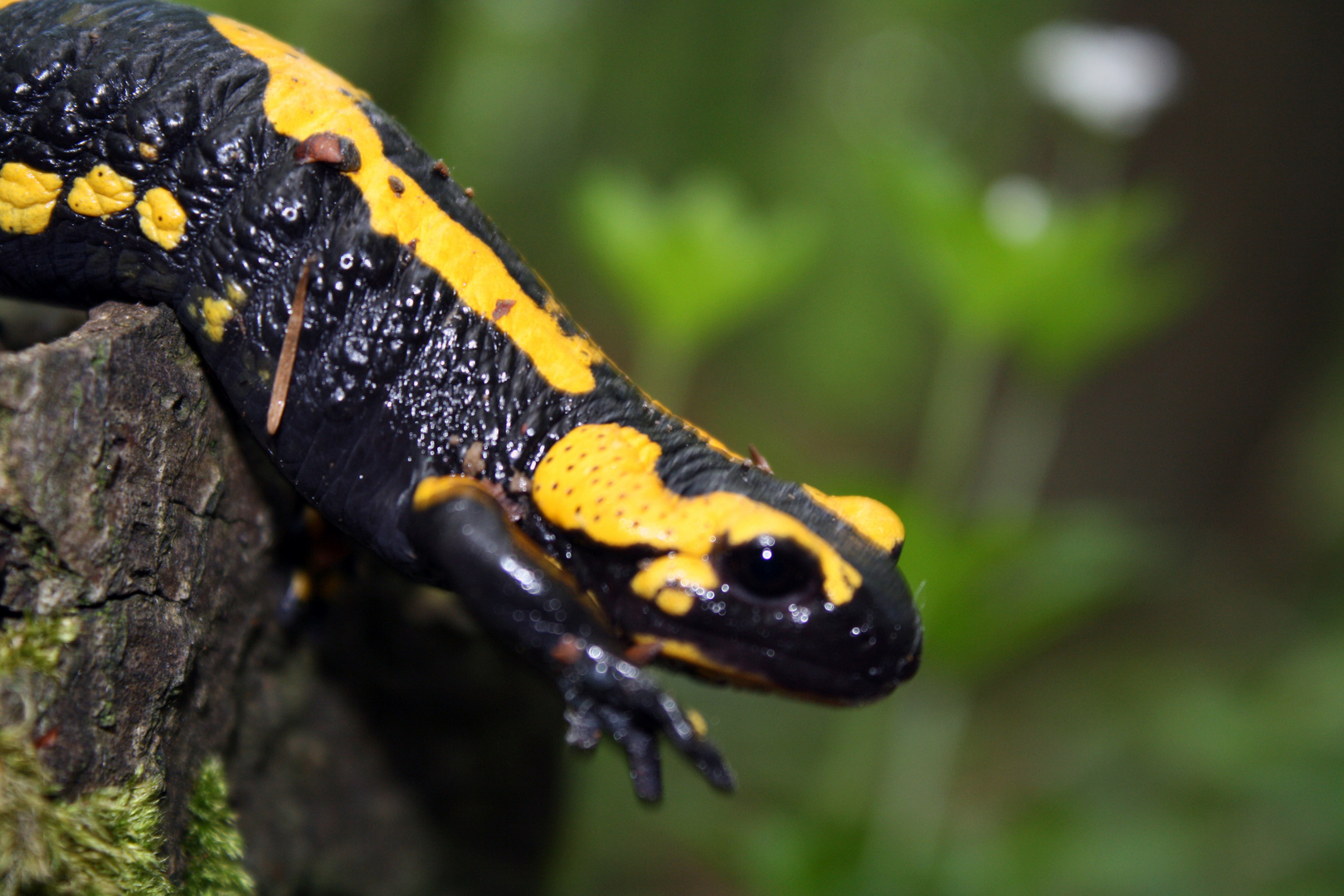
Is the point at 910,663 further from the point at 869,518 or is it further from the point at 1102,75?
the point at 1102,75

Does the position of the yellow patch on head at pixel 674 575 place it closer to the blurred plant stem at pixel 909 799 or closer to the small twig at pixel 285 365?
the small twig at pixel 285 365

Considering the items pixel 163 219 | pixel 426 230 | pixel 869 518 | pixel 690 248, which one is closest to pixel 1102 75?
pixel 690 248

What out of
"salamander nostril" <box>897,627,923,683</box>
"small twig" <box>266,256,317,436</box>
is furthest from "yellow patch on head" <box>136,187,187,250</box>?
"salamander nostril" <box>897,627,923,683</box>

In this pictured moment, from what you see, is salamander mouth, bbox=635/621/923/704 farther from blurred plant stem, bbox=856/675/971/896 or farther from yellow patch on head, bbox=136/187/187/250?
blurred plant stem, bbox=856/675/971/896

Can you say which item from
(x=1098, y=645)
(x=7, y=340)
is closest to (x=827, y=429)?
(x=1098, y=645)

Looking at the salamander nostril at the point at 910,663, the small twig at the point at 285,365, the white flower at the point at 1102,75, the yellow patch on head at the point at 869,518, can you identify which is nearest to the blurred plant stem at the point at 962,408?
the white flower at the point at 1102,75

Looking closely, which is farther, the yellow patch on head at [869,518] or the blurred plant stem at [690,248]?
the blurred plant stem at [690,248]
